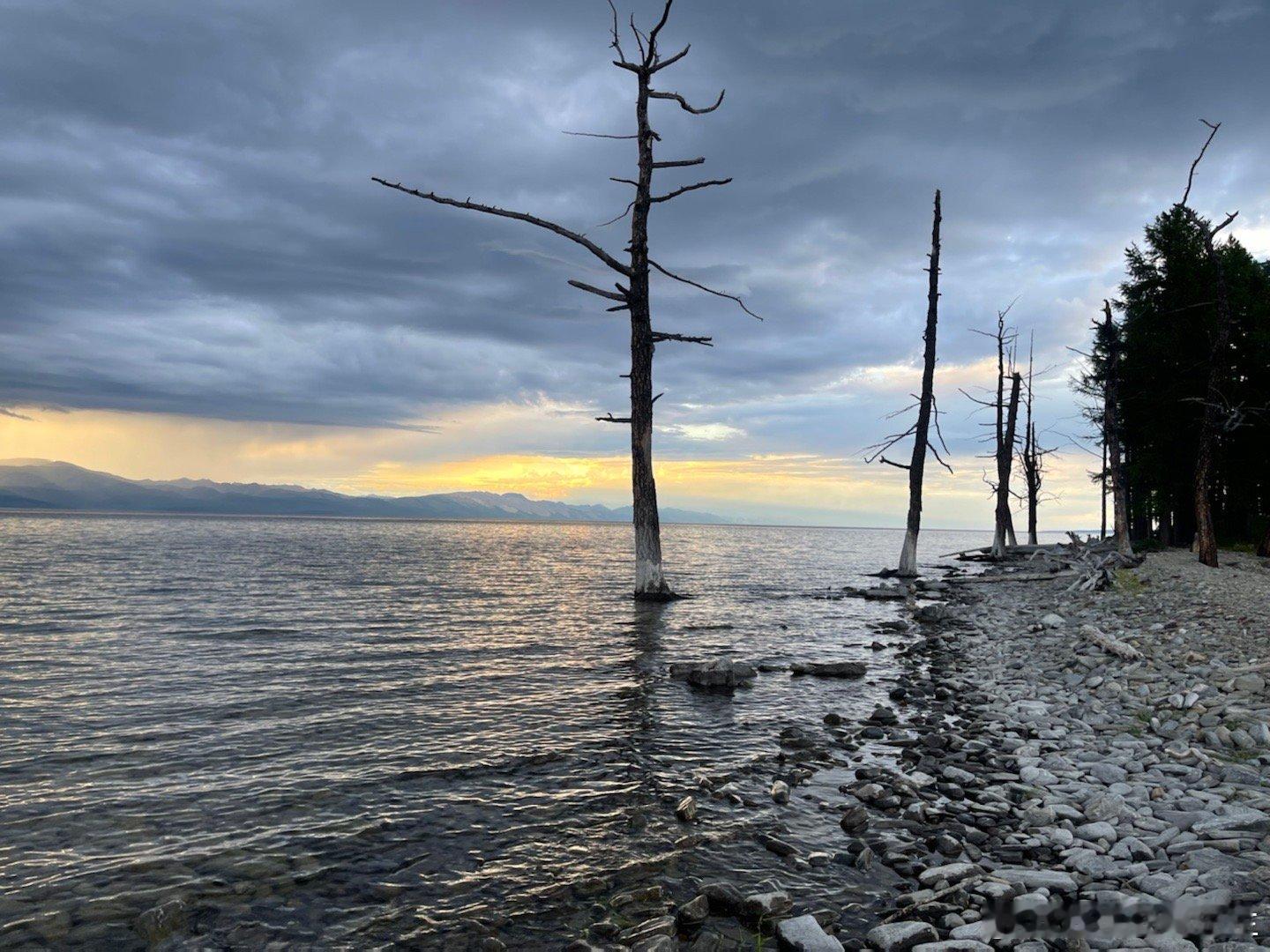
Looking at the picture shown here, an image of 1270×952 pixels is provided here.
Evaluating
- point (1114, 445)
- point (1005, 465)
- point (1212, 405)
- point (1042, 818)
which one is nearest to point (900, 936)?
point (1042, 818)

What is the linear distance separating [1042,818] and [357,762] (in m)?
7.67

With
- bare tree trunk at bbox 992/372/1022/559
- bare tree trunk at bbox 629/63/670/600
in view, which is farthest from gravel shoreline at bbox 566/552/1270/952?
bare tree trunk at bbox 992/372/1022/559

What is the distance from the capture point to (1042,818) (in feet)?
21.0

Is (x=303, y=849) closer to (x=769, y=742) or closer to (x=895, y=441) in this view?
(x=769, y=742)

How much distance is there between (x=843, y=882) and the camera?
559cm

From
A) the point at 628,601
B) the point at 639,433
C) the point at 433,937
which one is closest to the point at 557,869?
the point at 433,937

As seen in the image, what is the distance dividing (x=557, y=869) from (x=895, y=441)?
32.9 meters

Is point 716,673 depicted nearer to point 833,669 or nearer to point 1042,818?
point 833,669

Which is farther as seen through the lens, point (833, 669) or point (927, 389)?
point (927, 389)

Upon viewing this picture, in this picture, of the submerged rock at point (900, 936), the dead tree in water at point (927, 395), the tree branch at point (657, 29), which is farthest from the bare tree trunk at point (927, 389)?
the submerged rock at point (900, 936)

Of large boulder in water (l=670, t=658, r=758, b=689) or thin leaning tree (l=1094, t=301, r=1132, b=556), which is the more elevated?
thin leaning tree (l=1094, t=301, r=1132, b=556)

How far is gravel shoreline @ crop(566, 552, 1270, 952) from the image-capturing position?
4.65 m

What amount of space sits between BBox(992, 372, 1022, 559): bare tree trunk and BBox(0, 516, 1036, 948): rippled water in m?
32.2

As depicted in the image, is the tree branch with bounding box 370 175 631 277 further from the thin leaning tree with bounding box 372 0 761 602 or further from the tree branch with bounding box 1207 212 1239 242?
Answer: the tree branch with bounding box 1207 212 1239 242
